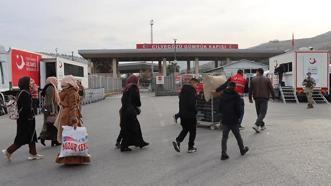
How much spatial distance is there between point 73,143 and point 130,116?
1.83 meters

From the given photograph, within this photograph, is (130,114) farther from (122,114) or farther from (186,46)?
(186,46)

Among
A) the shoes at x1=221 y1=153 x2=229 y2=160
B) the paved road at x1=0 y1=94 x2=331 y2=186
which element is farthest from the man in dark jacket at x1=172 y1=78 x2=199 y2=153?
the shoes at x1=221 y1=153 x2=229 y2=160

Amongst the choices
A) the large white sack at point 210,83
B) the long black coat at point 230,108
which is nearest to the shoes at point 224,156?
the long black coat at point 230,108

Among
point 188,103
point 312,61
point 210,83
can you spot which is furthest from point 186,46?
point 188,103

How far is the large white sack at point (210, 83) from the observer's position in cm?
1267

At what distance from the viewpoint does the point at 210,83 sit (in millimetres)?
12758

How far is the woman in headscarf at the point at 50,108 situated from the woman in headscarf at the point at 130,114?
1830 millimetres

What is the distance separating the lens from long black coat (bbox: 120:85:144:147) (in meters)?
9.32

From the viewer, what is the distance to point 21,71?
22.6m

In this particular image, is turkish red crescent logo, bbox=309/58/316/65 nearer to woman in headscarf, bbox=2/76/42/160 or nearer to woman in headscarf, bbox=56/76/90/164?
woman in headscarf, bbox=56/76/90/164

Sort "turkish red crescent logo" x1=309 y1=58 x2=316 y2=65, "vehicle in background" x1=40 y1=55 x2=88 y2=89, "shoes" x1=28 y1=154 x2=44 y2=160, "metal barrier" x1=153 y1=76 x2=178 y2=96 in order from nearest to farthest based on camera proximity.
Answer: "shoes" x1=28 y1=154 x2=44 y2=160, "vehicle in background" x1=40 y1=55 x2=88 y2=89, "turkish red crescent logo" x1=309 y1=58 x2=316 y2=65, "metal barrier" x1=153 y1=76 x2=178 y2=96

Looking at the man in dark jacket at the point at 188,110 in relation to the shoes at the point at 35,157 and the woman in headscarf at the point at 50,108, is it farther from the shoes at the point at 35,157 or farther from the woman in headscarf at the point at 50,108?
the woman in headscarf at the point at 50,108

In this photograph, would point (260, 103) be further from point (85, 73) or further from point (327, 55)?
point (85, 73)

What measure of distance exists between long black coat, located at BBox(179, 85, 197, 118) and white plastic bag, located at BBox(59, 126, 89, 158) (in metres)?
2.10
